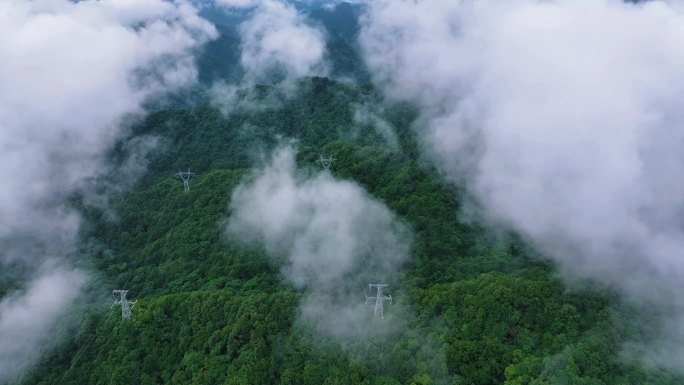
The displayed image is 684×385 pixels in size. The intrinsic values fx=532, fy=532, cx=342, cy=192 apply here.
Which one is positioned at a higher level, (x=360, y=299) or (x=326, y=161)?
(x=326, y=161)

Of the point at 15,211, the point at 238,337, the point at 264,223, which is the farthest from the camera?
the point at 15,211

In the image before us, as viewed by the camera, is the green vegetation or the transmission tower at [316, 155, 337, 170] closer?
the green vegetation

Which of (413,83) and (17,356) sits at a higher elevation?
(413,83)

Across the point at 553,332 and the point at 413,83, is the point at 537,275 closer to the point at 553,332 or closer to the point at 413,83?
the point at 553,332

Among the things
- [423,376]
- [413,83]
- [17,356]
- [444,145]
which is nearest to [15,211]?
[17,356]

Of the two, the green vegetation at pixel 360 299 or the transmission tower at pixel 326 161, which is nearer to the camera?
the green vegetation at pixel 360 299

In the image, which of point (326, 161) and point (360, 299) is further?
point (326, 161)

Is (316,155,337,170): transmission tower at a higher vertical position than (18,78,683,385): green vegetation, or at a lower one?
higher

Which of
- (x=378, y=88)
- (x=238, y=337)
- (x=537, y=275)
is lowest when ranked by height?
(x=238, y=337)
